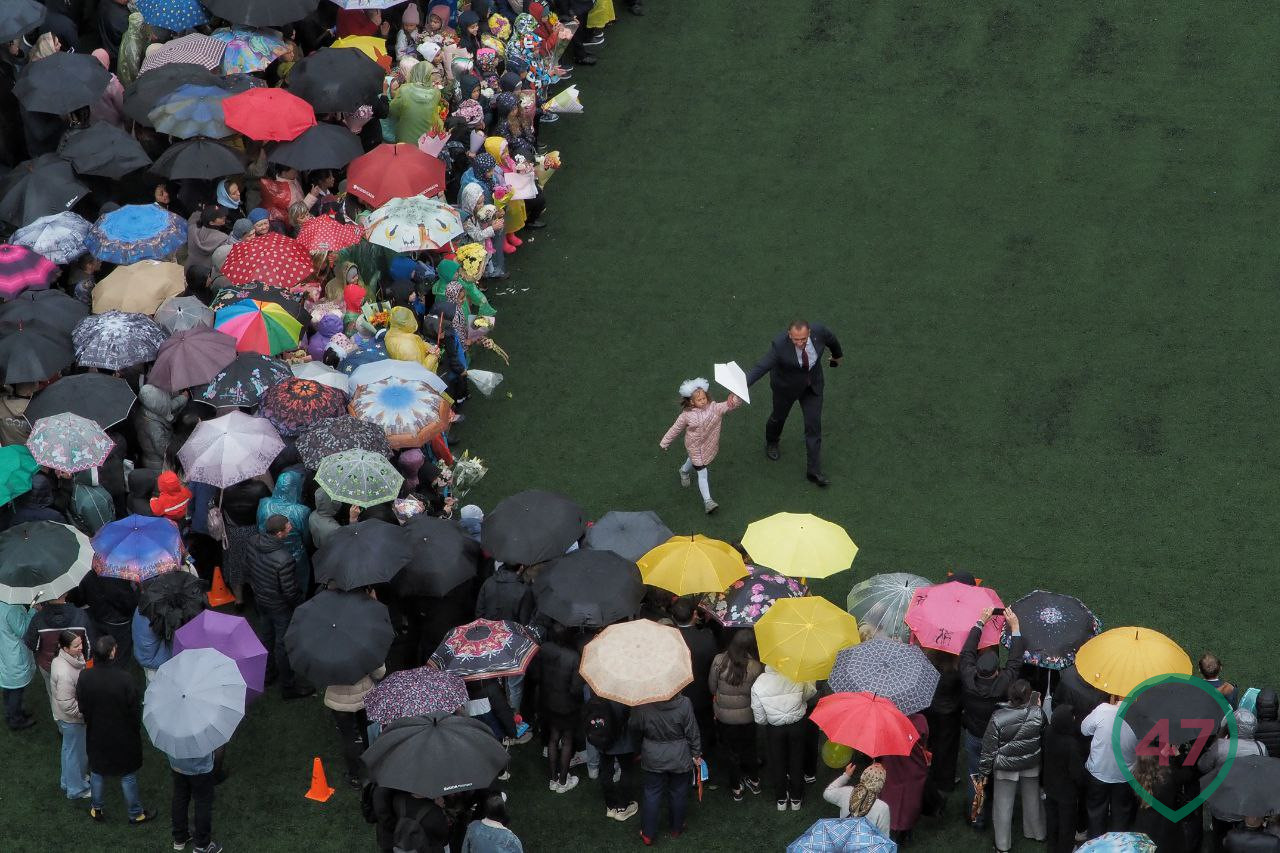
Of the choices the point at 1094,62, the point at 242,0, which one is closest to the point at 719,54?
the point at 1094,62

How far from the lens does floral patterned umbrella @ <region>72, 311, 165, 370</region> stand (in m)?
13.9

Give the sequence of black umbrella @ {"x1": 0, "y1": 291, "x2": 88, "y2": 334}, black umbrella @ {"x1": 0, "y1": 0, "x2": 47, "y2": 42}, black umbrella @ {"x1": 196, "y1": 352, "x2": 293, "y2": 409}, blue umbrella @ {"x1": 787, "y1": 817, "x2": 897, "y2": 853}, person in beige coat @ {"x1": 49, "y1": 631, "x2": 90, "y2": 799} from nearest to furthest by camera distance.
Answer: blue umbrella @ {"x1": 787, "y1": 817, "x2": 897, "y2": 853}, person in beige coat @ {"x1": 49, "y1": 631, "x2": 90, "y2": 799}, black umbrella @ {"x1": 196, "y1": 352, "x2": 293, "y2": 409}, black umbrella @ {"x1": 0, "y1": 291, "x2": 88, "y2": 334}, black umbrella @ {"x1": 0, "y1": 0, "x2": 47, "y2": 42}

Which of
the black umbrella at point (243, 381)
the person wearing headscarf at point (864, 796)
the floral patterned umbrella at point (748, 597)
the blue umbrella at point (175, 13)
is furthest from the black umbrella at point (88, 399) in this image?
the person wearing headscarf at point (864, 796)

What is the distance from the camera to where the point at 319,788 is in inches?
483

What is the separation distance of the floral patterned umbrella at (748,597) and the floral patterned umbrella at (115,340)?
5.07 meters

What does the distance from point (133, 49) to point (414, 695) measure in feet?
30.8

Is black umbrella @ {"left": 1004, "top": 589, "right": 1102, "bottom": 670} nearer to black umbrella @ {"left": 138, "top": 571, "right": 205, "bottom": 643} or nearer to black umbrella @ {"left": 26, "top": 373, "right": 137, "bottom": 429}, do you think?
black umbrella @ {"left": 138, "top": 571, "right": 205, "bottom": 643}

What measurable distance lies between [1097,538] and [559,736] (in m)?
5.17

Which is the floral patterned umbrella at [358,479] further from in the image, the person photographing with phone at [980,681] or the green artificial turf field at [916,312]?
the person photographing with phone at [980,681]

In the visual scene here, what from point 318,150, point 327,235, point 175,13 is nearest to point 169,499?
point 327,235

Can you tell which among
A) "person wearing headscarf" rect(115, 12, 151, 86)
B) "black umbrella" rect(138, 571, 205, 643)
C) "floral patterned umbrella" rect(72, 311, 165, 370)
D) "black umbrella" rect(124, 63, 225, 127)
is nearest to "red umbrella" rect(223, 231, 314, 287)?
"floral patterned umbrella" rect(72, 311, 165, 370)

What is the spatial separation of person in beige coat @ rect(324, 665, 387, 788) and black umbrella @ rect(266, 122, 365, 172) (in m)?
6.20

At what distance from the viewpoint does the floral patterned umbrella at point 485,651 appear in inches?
461

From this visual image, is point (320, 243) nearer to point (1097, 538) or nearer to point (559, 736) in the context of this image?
point (559, 736)
